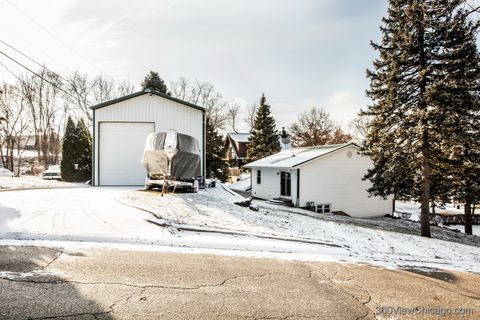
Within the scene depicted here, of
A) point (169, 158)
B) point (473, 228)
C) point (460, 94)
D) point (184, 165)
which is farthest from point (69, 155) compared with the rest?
point (473, 228)

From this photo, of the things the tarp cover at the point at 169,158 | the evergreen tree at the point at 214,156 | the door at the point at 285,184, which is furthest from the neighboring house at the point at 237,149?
the tarp cover at the point at 169,158

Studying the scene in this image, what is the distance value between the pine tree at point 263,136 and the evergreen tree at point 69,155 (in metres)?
18.1

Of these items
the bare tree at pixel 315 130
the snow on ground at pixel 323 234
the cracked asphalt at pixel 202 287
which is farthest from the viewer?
the bare tree at pixel 315 130

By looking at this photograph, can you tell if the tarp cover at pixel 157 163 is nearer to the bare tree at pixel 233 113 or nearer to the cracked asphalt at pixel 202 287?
the cracked asphalt at pixel 202 287

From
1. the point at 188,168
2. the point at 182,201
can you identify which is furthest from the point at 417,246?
the point at 188,168

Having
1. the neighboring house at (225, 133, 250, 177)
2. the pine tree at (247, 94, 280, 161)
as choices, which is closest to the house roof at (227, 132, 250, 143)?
the neighboring house at (225, 133, 250, 177)

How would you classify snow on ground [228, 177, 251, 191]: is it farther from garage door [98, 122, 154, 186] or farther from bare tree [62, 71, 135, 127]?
bare tree [62, 71, 135, 127]

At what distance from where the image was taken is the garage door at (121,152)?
53.3 ft

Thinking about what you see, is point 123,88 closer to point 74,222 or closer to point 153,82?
point 153,82

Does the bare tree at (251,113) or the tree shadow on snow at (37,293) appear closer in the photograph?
the tree shadow on snow at (37,293)

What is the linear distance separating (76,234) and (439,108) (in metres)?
12.1

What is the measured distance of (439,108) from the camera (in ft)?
35.7

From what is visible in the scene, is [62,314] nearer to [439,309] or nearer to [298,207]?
[439,309]

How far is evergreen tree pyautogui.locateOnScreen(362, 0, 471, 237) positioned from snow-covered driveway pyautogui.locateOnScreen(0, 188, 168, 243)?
10.1 m
